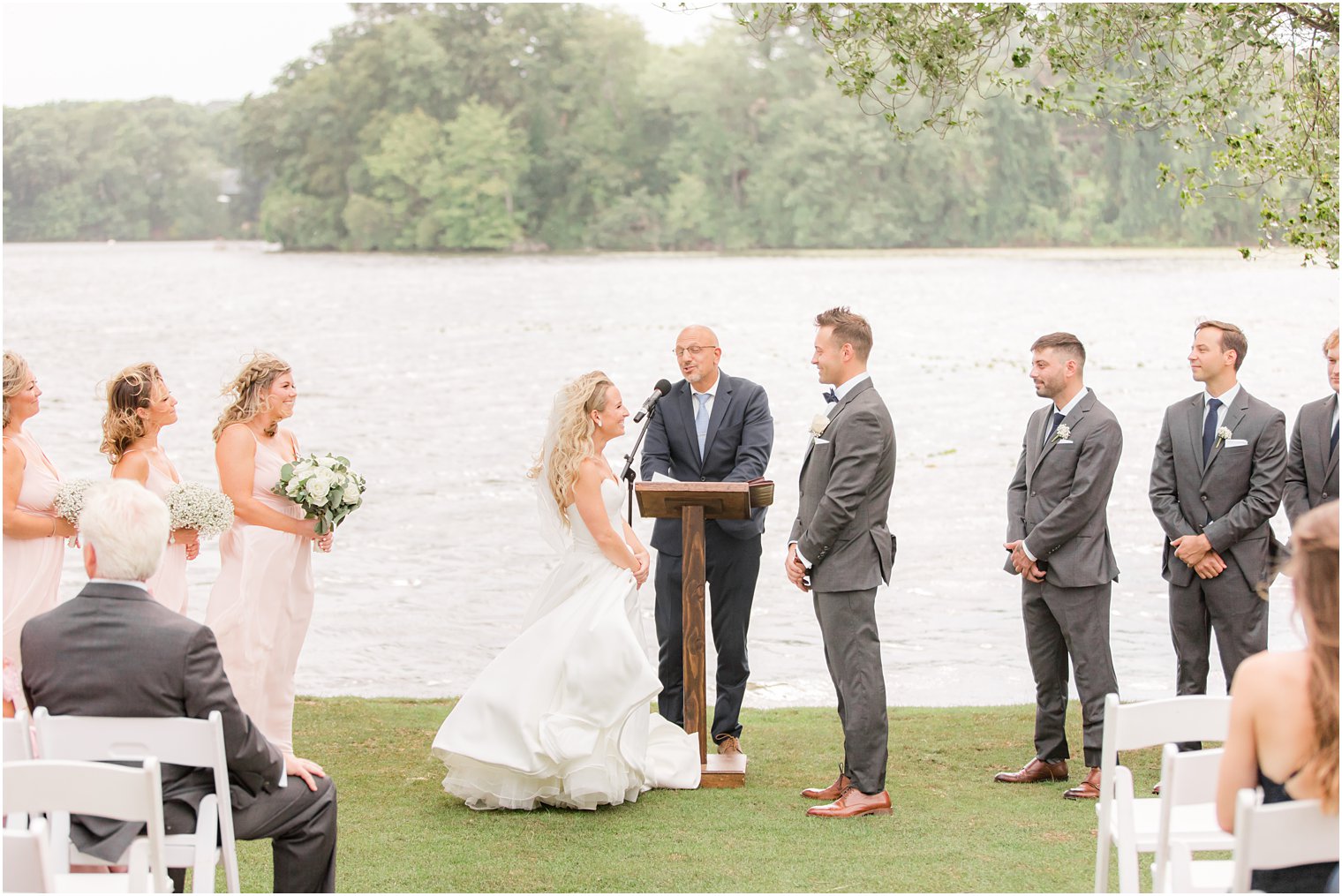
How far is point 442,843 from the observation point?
5270 mm

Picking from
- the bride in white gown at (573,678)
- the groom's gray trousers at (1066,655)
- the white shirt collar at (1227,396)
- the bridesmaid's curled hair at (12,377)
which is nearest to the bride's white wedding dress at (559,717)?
the bride in white gown at (573,678)

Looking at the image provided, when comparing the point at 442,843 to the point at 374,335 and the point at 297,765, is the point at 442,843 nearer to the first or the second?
the point at 297,765

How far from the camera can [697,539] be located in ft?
19.8

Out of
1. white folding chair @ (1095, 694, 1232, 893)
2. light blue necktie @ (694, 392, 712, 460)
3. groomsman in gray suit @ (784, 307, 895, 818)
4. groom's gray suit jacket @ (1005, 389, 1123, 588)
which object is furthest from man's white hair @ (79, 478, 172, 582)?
groom's gray suit jacket @ (1005, 389, 1123, 588)

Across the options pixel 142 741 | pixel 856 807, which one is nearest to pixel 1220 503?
pixel 856 807

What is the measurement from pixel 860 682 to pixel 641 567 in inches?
42.0

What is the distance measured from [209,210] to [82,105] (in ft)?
29.6

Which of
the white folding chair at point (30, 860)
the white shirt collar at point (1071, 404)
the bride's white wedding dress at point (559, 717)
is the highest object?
the white shirt collar at point (1071, 404)

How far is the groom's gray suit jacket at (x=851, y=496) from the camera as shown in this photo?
555cm

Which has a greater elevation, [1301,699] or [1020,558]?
[1301,699]

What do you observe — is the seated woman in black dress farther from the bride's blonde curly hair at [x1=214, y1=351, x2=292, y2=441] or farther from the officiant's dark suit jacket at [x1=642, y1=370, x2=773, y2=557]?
the bride's blonde curly hair at [x1=214, y1=351, x2=292, y2=441]

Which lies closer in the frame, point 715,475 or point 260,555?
point 260,555

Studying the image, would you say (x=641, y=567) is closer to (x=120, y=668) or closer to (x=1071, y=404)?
(x=1071, y=404)

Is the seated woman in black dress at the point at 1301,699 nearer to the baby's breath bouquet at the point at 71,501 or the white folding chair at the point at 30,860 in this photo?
Result: the white folding chair at the point at 30,860
